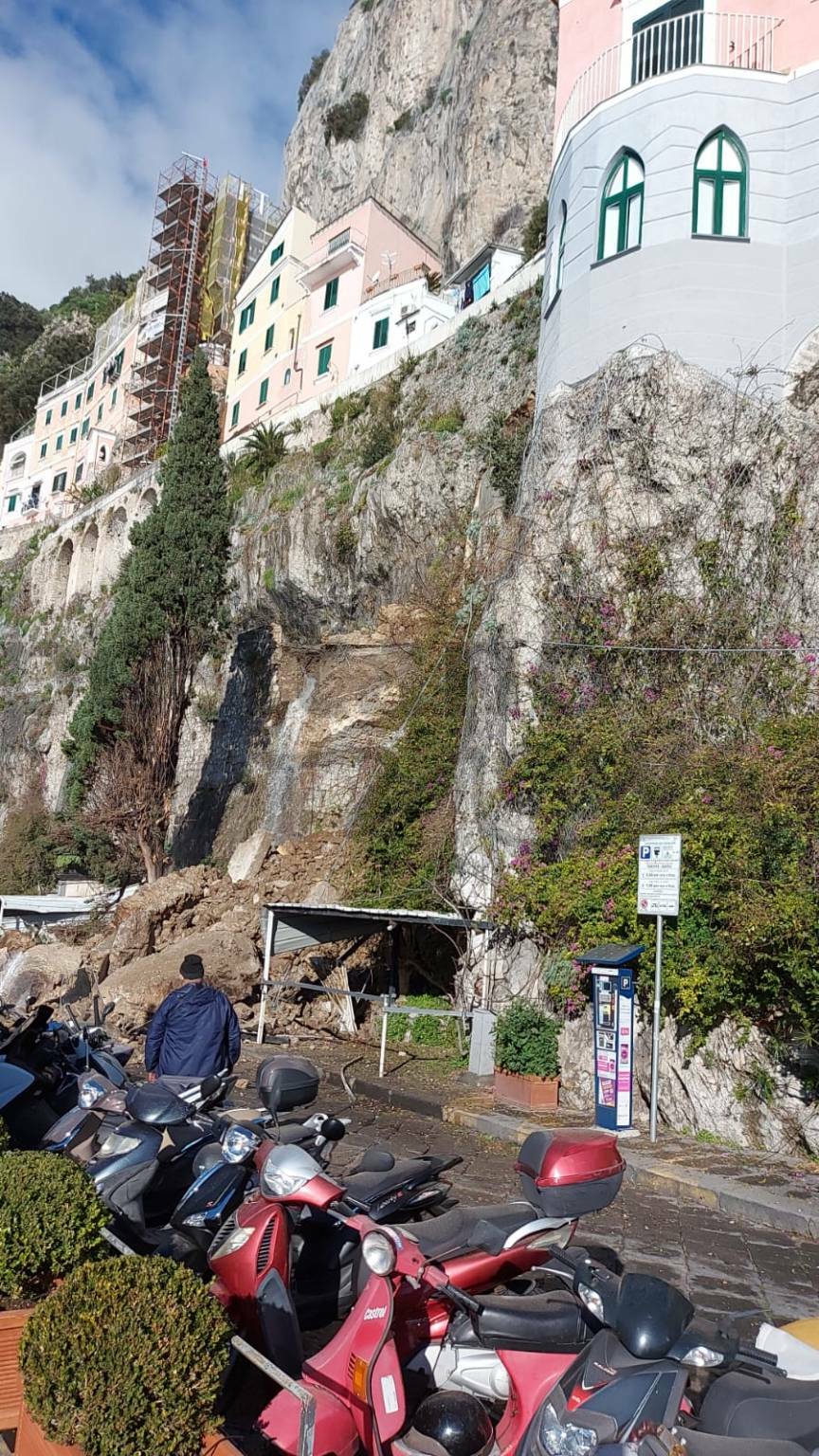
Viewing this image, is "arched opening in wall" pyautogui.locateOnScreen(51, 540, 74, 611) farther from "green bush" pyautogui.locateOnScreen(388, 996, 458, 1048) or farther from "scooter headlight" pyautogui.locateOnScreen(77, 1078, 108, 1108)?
"scooter headlight" pyautogui.locateOnScreen(77, 1078, 108, 1108)

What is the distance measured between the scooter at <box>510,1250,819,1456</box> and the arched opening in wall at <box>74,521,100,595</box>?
4900cm

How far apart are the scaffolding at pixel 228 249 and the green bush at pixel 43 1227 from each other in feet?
182

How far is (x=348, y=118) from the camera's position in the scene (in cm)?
5569

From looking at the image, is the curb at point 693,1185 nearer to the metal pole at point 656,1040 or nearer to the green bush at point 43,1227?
the metal pole at point 656,1040

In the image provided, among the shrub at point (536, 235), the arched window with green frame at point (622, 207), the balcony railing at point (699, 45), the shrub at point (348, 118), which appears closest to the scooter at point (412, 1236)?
the arched window with green frame at point (622, 207)

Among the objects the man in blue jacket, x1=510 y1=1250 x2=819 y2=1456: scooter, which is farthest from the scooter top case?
the man in blue jacket

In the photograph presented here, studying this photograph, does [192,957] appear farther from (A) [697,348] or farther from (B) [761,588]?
(A) [697,348]

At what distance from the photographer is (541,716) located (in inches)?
521

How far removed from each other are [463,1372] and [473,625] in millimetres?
15848

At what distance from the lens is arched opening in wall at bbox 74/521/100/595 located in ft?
160

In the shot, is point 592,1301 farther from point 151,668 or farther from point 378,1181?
point 151,668

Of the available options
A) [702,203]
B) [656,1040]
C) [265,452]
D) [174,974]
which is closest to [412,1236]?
[656,1040]

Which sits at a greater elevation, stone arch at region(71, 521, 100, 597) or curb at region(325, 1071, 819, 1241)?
stone arch at region(71, 521, 100, 597)

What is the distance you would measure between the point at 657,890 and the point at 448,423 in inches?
701
